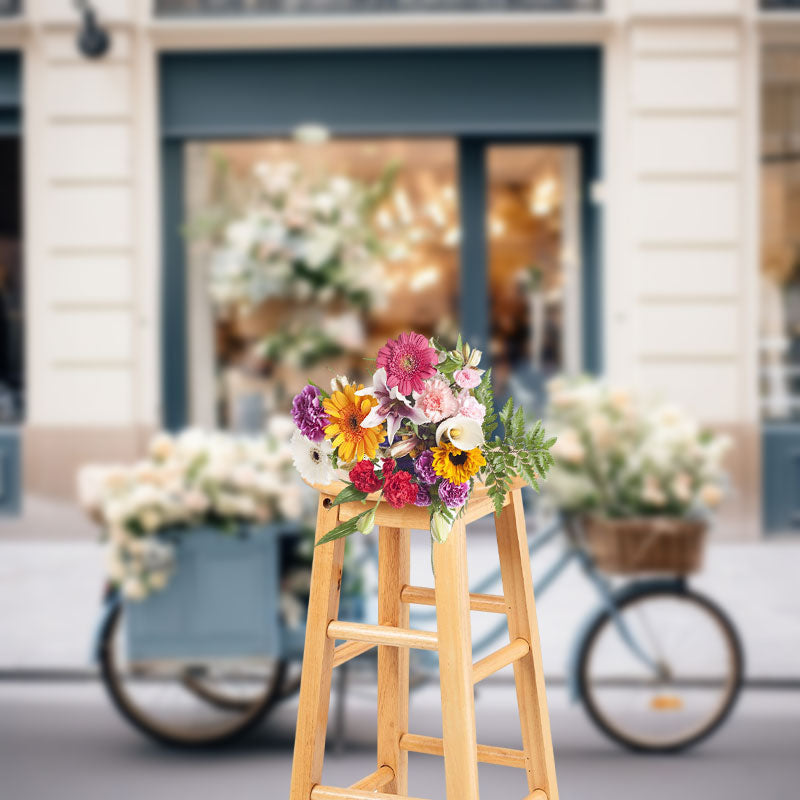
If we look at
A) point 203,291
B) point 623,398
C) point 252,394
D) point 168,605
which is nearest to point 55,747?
point 168,605

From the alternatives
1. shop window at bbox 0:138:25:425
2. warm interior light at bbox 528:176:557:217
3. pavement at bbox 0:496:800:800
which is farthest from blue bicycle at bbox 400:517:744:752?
shop window at bbox 0:138:25:425

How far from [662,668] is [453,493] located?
2379mm

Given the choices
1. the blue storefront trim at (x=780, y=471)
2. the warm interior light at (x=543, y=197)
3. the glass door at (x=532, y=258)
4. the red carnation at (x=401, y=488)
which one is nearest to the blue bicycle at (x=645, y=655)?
the red carnation at (x=401, y=488)

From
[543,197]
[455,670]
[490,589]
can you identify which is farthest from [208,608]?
[543,197]

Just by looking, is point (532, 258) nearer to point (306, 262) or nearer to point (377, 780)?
point (306, 262)

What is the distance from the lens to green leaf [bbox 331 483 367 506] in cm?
203

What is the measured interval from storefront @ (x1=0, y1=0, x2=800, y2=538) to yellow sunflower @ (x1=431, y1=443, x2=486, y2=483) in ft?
19.9

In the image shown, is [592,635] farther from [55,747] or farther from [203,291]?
[203,291]

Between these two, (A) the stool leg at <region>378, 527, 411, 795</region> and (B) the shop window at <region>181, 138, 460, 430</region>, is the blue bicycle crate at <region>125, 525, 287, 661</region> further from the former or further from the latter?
(B) the shop window at <region>181, 138, 460, 430</region>

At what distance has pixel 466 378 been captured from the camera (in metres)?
1.97

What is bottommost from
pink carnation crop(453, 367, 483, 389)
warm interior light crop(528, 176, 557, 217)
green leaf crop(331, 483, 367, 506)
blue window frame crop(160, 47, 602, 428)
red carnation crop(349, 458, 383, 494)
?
green leaf crop(331, 483, 367, 506)

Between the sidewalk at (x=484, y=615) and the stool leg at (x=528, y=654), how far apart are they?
263cm

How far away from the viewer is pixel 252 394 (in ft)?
22.9

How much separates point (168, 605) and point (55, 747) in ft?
2.95
